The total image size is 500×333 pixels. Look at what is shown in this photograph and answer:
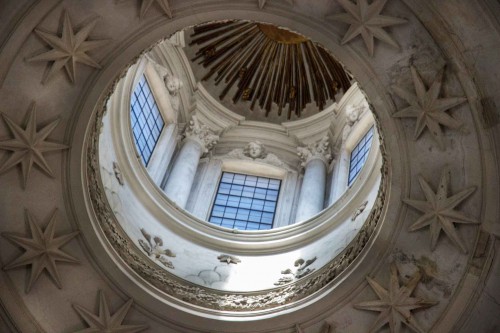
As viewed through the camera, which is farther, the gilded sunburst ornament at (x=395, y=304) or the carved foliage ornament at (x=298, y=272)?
the carved foliage ornament at (x=298, y=272)

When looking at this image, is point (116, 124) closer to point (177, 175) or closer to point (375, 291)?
Result: point (177, 175)

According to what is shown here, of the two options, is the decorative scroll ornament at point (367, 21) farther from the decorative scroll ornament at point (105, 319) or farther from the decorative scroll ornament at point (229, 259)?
the decorative scroll ornament at point (105, 319)

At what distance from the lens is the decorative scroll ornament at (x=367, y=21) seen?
1228 cm

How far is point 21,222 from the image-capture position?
1401 cm

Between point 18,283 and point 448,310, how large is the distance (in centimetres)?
835

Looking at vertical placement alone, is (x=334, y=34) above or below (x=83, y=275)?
above

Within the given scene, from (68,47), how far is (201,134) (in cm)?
974

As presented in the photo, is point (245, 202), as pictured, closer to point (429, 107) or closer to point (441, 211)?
point (441, 211)

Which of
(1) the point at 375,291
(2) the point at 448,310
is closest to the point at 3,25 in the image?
(1) the point at 375,291

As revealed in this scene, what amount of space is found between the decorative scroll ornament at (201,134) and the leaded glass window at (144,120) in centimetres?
117

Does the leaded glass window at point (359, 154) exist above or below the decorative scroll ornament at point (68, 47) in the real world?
above

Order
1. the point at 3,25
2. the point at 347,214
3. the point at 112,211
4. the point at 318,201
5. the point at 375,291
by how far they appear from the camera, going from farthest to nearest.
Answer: the point at 318,201 → the point at 347,214 → the point at 112,211 → the point at 375,291 → the point at 3,25

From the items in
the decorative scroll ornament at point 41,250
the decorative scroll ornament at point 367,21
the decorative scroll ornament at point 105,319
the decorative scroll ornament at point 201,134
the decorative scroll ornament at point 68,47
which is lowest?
the decorative scroll ornament at point 105,319

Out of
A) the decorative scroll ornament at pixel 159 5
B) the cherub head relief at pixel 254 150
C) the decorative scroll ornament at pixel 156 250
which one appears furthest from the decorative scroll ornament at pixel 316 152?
the decorative scroll ornament at pixel 159 5
